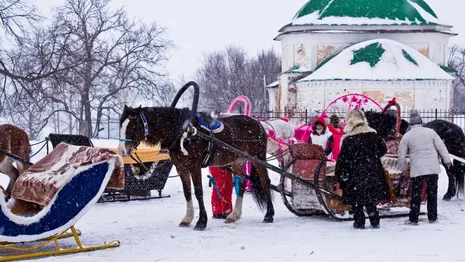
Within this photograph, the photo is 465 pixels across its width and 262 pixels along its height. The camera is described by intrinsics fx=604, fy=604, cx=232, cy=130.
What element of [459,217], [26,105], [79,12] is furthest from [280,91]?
[459,217]

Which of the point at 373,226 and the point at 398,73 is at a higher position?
the point at 398,73

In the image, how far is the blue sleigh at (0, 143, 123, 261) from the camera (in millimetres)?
6293

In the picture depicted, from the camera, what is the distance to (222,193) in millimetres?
9602

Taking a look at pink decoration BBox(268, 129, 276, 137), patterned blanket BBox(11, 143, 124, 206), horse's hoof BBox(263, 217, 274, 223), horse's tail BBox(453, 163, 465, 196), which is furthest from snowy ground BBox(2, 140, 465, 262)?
pink decoration BBox(268, 129, 276, 137)

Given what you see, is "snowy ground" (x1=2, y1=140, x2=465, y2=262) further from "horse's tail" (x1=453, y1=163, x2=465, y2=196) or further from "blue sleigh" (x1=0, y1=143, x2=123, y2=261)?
"horse's tail" (x1=453, y1=163, x2=465, y2=196)

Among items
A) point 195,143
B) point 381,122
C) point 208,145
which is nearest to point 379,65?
point 381,122

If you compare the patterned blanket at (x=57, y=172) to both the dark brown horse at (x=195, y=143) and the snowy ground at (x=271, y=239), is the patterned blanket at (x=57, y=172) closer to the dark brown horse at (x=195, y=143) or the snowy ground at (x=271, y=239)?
the dark brown horse at (x=195, y=143)

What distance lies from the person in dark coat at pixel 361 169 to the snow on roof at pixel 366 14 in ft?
91.6

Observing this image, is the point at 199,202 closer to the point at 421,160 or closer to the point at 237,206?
the point at 237,206

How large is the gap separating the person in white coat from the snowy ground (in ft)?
1.03

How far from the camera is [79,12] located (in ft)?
119

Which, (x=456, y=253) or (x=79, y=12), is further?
(x=79, y=12)

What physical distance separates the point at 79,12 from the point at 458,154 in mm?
29316

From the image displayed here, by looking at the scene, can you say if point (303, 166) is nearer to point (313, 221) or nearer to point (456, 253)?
point (313, 221)
